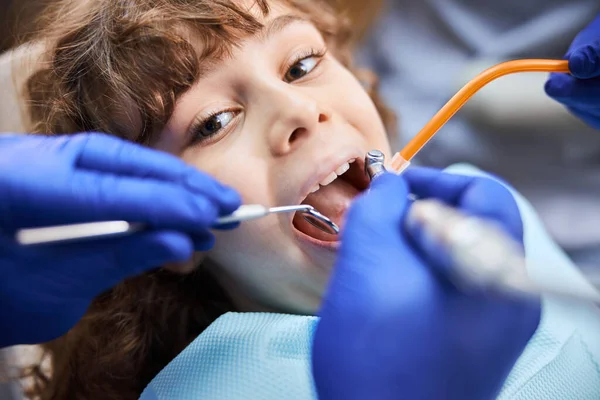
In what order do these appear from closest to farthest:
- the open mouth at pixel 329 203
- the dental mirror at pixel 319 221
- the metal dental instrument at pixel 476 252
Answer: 1. the metal dental instrument at pixel 476 252
2. the dental mirror at pixel 319 221
3. the open mouth at pixel 329 203

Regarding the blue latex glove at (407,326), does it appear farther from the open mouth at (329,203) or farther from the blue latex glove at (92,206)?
the open mouth at (329,203)

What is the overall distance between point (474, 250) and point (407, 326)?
132 millimetres

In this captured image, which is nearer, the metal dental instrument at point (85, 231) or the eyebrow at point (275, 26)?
the metal dental instrument at point (85, 231)

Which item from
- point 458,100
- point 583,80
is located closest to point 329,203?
point 458,100

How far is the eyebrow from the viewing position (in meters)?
1.04

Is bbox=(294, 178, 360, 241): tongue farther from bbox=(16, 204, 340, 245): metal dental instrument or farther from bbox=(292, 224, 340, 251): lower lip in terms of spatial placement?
bbox=(16, 204, 340, 245): metal dental instrument

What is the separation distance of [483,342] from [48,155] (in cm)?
59

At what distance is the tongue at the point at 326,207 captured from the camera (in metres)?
1.07

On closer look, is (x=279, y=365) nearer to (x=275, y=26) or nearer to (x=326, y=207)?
(x=326, y=207)

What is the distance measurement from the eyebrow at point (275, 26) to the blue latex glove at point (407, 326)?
0.45 meters

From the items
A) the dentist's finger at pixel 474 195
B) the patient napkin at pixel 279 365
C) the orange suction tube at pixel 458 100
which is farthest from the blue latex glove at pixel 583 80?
the dentist's finger at pixel 474 195

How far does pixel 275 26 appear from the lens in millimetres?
1058

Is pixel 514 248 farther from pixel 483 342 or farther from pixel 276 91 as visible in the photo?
pixel 276 91

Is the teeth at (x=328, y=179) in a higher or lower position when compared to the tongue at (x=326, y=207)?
higher
